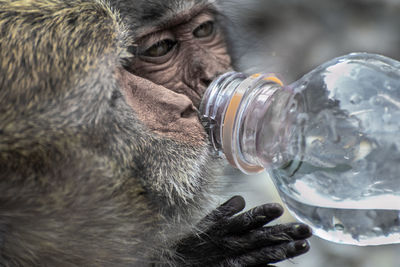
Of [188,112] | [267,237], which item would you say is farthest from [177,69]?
[267,237]

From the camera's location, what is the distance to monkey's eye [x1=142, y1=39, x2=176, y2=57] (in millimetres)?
1940

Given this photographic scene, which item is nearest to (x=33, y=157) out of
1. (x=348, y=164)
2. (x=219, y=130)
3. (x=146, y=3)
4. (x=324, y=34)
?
(x=219, y=130)

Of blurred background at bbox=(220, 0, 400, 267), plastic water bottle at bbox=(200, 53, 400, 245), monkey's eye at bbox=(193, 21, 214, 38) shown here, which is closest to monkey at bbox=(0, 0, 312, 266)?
plastic water bottle at bbox=(200, 53, 400, 245)

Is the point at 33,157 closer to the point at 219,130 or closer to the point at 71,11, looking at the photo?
the point at 71,11

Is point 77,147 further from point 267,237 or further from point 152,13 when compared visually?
point 267,237

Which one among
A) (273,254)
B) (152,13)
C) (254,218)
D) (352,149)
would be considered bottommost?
(273,254)

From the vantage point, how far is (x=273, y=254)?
6.39 ft

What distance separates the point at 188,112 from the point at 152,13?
0.39m

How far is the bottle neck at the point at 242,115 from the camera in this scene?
1665 millimetres

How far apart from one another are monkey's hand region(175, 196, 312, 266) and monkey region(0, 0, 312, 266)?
1 centimetres

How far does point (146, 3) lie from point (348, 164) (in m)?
0.75

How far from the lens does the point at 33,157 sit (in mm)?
1436

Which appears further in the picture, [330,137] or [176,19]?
[176,19]

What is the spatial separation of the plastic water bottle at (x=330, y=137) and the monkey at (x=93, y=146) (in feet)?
0.37
